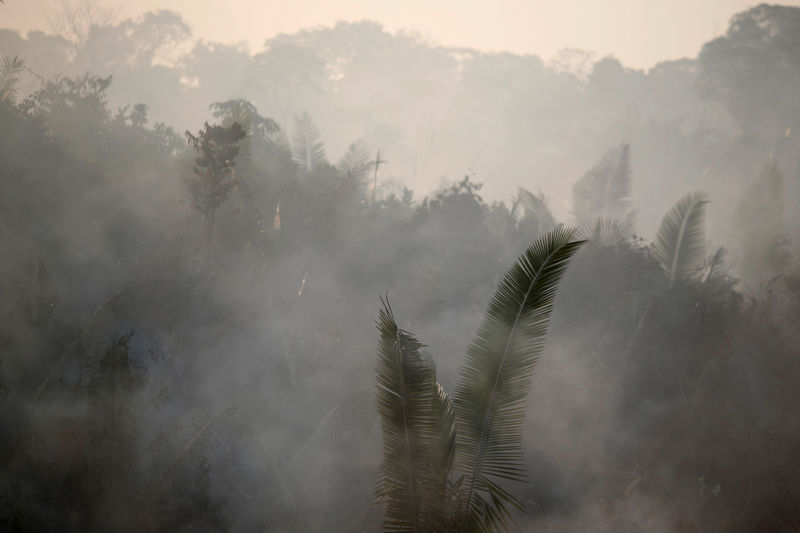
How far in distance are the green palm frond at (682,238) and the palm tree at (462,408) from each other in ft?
35.4

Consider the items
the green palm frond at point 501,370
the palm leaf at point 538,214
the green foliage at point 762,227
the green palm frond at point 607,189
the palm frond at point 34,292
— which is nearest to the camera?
the green palm frond at point 501,370

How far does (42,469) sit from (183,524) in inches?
92.3

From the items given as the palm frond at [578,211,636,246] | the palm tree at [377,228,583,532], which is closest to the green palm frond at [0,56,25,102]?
the palm tree at [377,228,583,532]

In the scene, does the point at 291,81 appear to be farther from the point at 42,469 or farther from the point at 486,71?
the point at 42,469

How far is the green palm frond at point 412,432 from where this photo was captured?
221 inches

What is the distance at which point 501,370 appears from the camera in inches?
227

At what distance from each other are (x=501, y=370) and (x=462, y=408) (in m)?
0.61

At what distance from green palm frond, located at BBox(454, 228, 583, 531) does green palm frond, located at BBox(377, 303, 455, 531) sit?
268mm

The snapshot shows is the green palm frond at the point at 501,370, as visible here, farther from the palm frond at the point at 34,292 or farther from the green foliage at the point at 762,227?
→ the green foliage at the point at 762,227

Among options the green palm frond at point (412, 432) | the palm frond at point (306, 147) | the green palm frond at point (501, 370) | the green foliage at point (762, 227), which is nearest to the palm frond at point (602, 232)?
the green foliage at point (762, 227)

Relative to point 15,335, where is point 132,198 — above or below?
above

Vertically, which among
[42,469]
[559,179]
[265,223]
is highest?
[559,179]

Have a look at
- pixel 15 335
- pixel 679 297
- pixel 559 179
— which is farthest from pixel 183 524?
pixel 559 179

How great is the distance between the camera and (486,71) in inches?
2074
